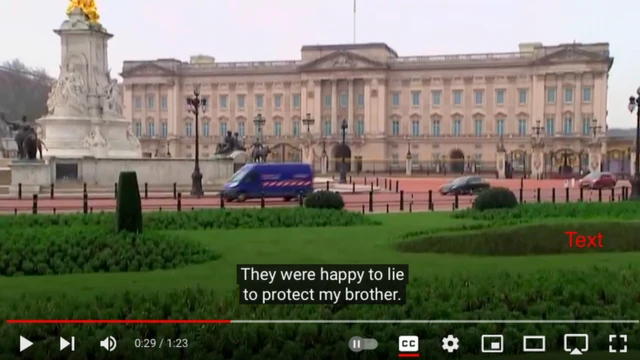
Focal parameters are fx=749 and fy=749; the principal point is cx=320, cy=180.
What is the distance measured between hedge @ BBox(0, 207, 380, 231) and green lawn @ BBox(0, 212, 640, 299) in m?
3.77

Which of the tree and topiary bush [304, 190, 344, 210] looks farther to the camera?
the tree

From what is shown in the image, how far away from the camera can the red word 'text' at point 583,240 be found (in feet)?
34.1

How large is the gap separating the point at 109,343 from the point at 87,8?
4266 centimetres

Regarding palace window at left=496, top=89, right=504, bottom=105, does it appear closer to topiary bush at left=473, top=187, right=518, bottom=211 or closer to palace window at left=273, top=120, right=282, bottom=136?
palace window at left=273, top=120, right=282, bottom=136

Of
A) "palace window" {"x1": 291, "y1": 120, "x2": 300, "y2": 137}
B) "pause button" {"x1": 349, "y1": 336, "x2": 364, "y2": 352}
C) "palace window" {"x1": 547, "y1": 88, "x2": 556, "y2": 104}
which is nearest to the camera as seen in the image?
"pause button" {"x1": 349, "y1": 336, "x2": 364, "y2": 352}

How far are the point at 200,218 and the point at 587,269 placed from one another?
34.2 ft

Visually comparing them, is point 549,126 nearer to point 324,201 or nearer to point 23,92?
point 23,92

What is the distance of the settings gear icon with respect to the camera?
5496 millimetres

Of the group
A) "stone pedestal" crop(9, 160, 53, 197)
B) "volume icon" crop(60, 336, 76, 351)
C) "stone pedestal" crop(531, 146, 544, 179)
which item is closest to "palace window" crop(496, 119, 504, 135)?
"stone pedestal" crop(531, 146, 544, 179)

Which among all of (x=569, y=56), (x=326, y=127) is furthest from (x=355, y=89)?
(x=569, y=56)

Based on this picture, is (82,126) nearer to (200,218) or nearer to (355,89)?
(200,218)

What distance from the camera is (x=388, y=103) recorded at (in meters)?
103

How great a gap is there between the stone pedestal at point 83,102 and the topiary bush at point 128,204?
30161 mm

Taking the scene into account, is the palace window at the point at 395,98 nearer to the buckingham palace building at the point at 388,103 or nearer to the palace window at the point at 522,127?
the buckingham palace building at the point at 388,103
